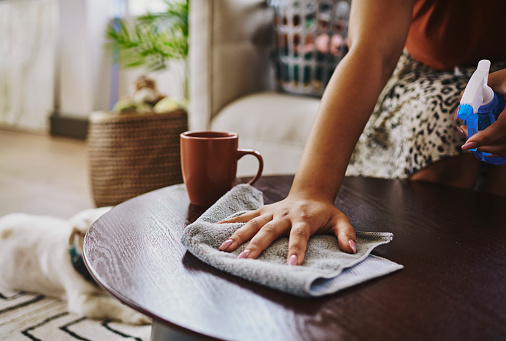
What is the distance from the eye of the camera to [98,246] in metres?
0.48

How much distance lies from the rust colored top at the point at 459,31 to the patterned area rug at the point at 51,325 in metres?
0.90

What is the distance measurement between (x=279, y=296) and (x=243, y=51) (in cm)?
158

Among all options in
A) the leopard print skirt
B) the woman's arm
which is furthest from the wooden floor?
the woman's arm

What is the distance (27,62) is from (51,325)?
11.1ft

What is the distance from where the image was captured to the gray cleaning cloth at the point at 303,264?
377mm

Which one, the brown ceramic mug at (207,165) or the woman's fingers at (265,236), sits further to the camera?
the brown ceramic mug at (207,165)

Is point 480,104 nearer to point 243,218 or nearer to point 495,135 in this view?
point 495,135

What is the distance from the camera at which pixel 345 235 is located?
48cm

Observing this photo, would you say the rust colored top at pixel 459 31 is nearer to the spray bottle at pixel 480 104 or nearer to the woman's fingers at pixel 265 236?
the spray bottle at pixel 480 104

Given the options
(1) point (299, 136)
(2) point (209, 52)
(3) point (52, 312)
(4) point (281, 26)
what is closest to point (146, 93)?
(2) point (209, 52)

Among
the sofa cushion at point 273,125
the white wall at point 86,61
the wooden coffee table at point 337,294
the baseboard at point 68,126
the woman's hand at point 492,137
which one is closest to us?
the wooden coffee table at point 337,294

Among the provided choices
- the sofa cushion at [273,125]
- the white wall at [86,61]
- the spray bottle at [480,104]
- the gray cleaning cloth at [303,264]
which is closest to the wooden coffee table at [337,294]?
the gray cleaning cloth at [303,264]

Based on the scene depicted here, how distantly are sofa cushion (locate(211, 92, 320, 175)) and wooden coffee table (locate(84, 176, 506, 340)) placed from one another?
0.93 meters

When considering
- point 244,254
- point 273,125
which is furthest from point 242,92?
point 244,254
